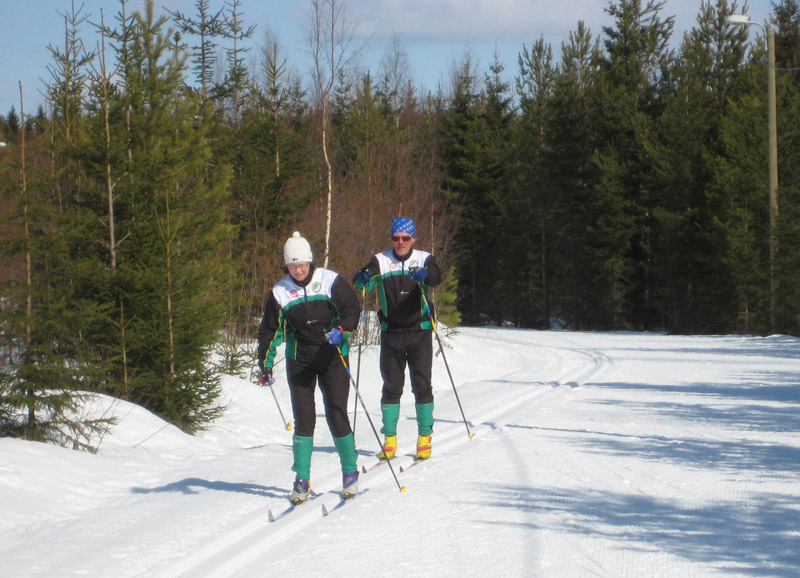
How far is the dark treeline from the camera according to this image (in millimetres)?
10711

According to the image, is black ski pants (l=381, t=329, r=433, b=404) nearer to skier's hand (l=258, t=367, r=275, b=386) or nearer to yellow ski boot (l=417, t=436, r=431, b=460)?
yellow ski boot (l=417, t=436, r=431, b=460)

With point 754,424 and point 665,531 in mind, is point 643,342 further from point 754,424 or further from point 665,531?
point 665,531

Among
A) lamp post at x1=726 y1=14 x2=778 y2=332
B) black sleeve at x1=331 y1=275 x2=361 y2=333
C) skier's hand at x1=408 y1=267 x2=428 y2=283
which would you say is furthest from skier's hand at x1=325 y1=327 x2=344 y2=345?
lamp post at x1=726 y1=14 x2=778 y2=332

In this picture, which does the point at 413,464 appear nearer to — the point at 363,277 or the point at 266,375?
the point at 363,277

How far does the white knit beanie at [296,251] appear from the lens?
706 cm

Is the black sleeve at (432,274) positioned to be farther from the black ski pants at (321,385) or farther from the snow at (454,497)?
the snow at (454,497)

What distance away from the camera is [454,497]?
7051mm

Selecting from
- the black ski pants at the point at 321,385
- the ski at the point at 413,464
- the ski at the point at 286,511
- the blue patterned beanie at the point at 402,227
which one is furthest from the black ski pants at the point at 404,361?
the ski at the point at 286,511

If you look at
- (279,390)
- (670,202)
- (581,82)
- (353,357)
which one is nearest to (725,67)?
(670,202)

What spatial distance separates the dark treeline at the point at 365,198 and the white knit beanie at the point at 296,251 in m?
3.30

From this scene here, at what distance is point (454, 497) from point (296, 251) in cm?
234

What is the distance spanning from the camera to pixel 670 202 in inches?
1593

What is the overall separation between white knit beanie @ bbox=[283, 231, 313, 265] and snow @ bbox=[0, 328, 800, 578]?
6.47ft

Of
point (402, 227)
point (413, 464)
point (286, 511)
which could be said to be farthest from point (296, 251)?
point (413, 464)
